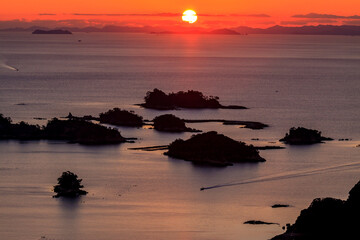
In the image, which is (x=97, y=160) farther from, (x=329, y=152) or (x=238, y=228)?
(x=238, y=228)

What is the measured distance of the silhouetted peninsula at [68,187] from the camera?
7669cm

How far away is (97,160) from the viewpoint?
98375 mm

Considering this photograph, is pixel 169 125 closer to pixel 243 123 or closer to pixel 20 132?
pixel 243 123

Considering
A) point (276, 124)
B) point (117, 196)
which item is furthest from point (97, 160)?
point (276, 124)

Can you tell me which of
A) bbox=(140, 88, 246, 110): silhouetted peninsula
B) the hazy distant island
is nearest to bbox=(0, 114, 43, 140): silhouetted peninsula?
the hazy distant island

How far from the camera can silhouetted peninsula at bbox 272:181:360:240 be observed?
50.4m

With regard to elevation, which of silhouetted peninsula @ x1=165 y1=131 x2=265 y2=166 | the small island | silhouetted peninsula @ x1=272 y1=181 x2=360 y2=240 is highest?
the small island

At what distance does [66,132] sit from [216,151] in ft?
72.6

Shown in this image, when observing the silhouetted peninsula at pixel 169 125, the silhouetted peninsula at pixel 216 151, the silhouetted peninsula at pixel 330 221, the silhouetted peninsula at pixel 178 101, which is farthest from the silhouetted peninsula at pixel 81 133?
the silhouetted peninsula at pixel 330 221

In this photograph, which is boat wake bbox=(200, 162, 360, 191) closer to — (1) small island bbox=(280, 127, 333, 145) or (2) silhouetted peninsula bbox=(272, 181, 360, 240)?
(1) small island bbox=(280, 127, 333, 145)

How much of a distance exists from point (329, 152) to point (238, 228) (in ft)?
130

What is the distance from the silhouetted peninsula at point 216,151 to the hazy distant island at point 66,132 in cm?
1233

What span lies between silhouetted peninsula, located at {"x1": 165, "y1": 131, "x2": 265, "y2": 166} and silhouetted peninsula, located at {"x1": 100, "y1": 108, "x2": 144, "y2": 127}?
2269 cm

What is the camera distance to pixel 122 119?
398 ft
